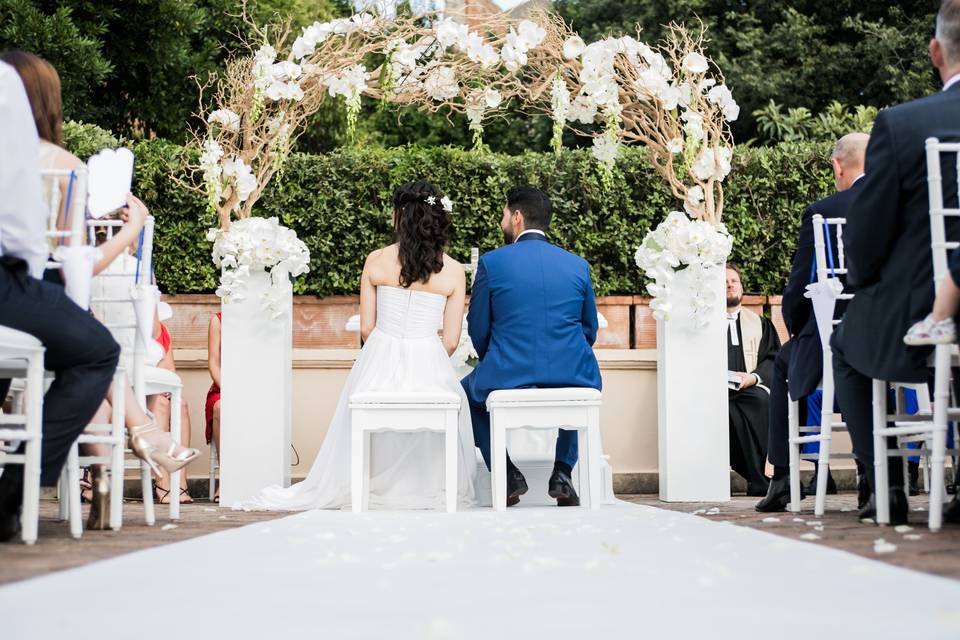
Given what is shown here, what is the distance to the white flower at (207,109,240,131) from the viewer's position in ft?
26.2

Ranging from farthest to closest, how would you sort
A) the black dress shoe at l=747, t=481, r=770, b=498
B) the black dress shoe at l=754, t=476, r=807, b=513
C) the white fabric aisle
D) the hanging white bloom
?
the black dress shoe at l=747, t=481, r=770, b=498 → the hanging white bloom → the black dress shoe at l=754, t=476, r=807, b=513 → the white fabric aisle

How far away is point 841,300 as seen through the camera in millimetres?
5598

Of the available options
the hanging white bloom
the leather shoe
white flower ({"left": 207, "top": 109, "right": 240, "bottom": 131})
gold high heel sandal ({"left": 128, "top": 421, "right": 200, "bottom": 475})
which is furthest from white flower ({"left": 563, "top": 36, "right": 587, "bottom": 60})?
the leather shoe

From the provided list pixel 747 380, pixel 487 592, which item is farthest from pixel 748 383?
pixel 487 592

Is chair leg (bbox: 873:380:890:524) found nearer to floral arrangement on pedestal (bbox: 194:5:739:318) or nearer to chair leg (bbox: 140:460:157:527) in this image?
floral arrangement on pedestal (bbox: 194:5:739:318)

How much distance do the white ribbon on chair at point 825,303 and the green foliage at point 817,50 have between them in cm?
1064

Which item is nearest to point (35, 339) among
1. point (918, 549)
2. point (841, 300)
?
point (918, 549)

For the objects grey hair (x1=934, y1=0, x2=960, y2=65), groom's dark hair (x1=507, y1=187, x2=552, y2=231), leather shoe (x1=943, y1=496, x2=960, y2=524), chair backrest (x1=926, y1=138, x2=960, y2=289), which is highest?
grey hair (x1=934, y1=0, x2=960, y2=65)

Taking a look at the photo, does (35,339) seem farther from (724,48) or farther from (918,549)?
(724,48)

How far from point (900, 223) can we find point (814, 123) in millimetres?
9432

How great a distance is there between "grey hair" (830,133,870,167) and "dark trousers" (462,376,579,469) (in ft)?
6.59

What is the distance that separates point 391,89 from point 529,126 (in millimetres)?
10814

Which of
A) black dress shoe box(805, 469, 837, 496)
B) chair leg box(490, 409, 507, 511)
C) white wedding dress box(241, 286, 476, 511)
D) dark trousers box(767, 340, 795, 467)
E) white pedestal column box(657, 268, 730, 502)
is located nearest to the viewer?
dark trousers box(767, 340, 795, 467)

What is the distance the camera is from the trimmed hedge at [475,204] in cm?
922
